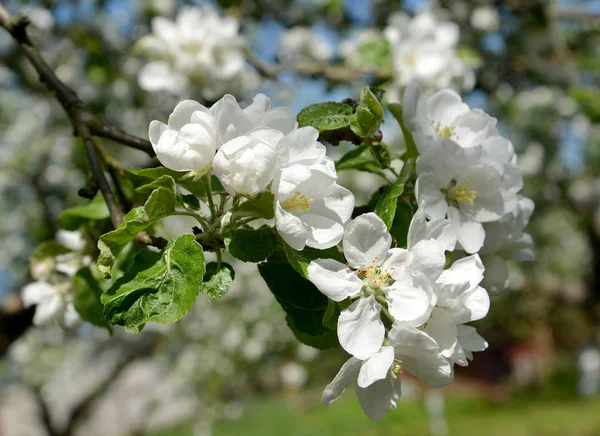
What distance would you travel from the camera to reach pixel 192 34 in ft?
7.19

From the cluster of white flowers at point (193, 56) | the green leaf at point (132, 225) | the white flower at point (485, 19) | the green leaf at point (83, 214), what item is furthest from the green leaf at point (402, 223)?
the white flower at point (485, 19)

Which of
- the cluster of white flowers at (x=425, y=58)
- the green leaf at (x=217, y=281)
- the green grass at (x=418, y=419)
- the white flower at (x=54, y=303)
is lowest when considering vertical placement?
the green grass at (x=418, y=419)

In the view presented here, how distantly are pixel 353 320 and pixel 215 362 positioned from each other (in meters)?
8.17

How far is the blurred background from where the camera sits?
8.30 feet

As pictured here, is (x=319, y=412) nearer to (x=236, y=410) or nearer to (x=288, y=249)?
(x=236, y=410)

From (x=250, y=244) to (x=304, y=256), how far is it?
0.08 m

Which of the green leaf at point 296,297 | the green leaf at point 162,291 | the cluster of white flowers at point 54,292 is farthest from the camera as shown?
the cluster of white flowers at point 54,292

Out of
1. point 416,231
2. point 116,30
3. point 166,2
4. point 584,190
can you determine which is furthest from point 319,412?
point 416,231

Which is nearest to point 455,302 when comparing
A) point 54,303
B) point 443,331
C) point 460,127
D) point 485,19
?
point 443,331

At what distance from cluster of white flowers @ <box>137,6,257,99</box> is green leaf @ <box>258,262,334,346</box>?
1.40m

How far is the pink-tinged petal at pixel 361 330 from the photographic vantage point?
77 cm

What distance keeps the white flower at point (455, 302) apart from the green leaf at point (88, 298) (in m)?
0.65

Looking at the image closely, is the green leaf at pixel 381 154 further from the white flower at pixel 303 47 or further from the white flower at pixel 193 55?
the white flower at pixel 303 47

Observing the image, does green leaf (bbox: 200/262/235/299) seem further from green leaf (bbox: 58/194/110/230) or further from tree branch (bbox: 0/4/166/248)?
green leaf (bbox: 58/194/110/230)
